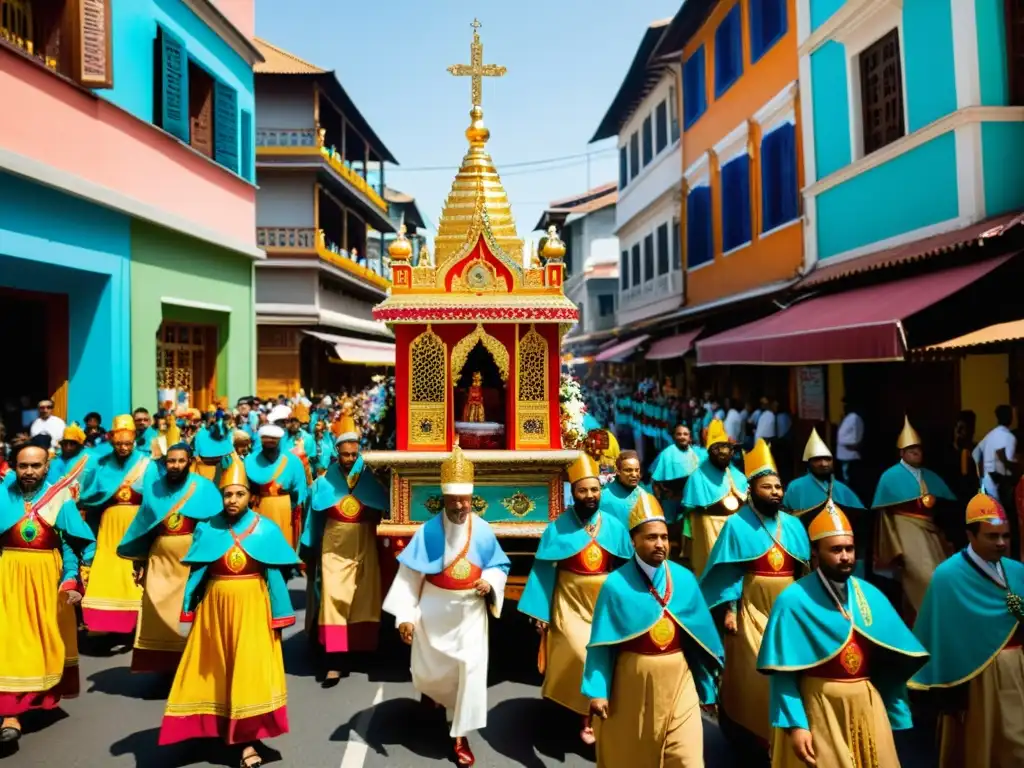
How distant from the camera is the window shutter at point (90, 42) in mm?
11625

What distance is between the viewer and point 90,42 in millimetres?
11789

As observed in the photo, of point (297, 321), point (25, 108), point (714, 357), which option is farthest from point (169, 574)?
point (297, 321)

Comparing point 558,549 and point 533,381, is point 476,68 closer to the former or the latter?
point 533,381

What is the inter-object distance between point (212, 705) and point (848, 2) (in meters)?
12.5

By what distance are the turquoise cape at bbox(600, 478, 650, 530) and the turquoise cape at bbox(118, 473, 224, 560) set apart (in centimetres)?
311

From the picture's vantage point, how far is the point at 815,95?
43.9 feet

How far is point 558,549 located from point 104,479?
458cm

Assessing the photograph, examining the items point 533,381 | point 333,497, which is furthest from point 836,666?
point 333,497

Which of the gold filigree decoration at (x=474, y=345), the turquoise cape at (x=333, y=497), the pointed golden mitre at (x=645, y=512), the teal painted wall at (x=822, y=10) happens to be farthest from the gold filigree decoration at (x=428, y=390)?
the teal painted wall at (x=822, y=10)

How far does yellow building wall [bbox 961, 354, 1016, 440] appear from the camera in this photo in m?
9.09

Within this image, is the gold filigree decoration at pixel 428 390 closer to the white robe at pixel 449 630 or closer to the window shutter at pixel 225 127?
the white robe at pixel 449 630

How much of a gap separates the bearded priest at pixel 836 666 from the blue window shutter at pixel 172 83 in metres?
14.4

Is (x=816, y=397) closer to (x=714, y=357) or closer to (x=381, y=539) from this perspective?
(x=714, y=357)

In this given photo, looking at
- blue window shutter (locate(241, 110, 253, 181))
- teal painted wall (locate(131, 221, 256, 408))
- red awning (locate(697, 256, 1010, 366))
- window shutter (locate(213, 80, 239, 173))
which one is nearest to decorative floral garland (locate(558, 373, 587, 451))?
red awning (locate(697, 256, 1010, 366))
